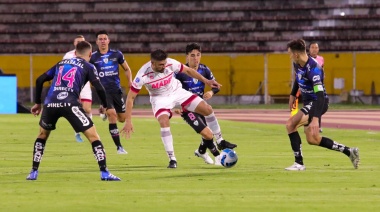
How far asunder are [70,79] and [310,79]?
3.63 meters

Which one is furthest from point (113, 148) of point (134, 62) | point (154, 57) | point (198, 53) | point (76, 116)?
point (134, 62)

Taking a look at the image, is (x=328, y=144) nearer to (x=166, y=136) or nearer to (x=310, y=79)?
(x=310, y=79)

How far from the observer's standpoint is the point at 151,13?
48.3 m

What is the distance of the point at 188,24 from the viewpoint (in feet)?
156

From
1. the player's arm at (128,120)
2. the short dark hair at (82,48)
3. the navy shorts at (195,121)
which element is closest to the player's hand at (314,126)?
the navy shorts at (195,121)

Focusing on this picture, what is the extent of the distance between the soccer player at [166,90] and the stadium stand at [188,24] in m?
28.4

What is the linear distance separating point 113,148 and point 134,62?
22.7 m

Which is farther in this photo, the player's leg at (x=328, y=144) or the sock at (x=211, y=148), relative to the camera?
the sock at (x=211, y=148)

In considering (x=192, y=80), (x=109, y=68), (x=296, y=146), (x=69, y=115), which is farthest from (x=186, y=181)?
(x=109, y=68)

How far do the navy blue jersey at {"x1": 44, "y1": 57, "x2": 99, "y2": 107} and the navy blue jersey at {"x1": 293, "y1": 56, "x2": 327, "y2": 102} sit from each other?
10.7 feet

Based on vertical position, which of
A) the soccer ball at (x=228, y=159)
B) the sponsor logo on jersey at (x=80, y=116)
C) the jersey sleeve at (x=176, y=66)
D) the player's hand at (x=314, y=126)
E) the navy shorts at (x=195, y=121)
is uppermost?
the jersey sleeve at (x=176, y=66)

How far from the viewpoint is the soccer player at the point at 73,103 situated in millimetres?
13414

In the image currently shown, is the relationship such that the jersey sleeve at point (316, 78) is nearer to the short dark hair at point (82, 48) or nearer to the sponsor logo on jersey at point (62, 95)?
the short dark hair at point (82, 48)

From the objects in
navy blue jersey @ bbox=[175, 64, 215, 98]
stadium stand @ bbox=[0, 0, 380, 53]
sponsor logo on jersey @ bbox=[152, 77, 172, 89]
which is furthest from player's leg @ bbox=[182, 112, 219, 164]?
stadium stand @ bbox=[0, 0, 380, 53]
